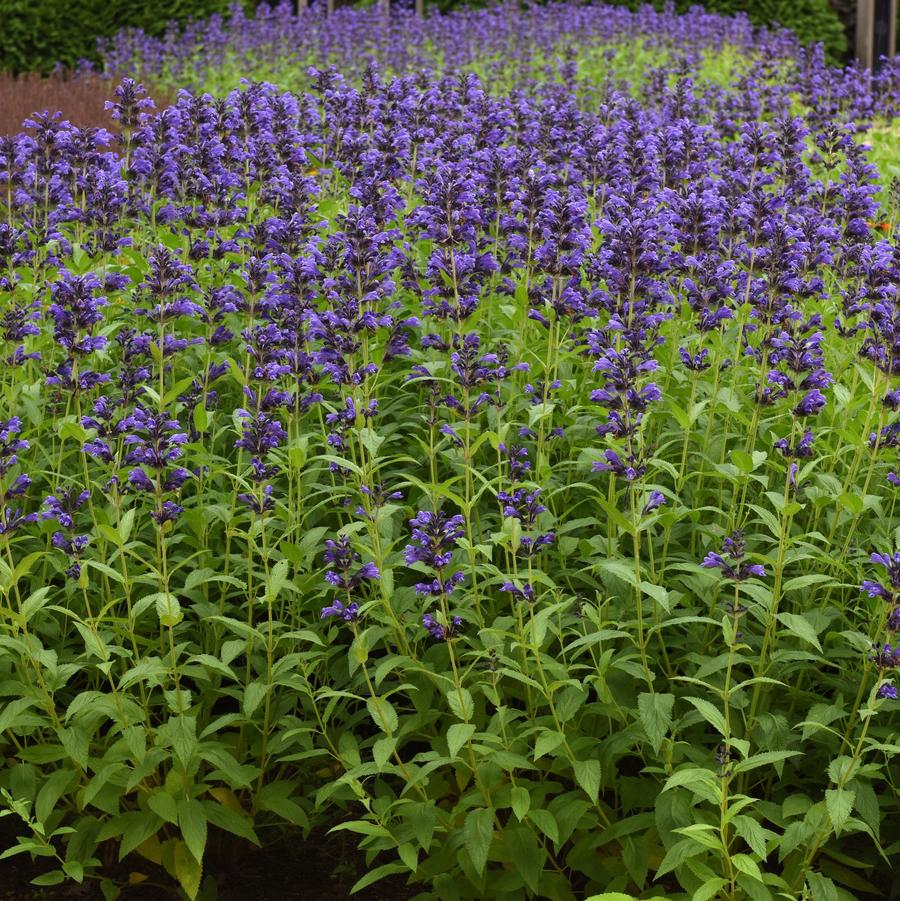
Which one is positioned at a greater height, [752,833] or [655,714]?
[655,714]

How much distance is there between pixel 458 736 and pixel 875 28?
26.3m

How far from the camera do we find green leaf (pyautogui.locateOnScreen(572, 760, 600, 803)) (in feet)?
13.3

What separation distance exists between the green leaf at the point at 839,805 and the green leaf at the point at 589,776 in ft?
2.33

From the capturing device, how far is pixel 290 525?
4766 millimetres

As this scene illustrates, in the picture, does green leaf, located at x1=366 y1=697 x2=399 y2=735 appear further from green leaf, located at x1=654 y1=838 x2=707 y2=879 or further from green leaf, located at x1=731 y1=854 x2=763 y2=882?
green leaf, located at x1=731 y1=854 x2=763 y2=882

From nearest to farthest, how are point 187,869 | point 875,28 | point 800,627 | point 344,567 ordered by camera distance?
point 800,627
point 344,567
point 187,869
point 875,28

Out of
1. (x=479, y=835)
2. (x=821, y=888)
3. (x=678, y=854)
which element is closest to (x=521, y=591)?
(x=479, y=835)

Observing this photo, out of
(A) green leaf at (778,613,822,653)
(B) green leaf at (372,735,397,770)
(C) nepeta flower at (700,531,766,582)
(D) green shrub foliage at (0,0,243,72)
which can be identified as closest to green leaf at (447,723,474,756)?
(B) green leaf at (372,735,397,770)

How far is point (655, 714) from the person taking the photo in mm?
4047

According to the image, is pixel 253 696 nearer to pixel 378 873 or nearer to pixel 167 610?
pixel 167 610

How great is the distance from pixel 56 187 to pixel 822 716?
469 cm

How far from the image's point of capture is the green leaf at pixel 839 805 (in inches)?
144

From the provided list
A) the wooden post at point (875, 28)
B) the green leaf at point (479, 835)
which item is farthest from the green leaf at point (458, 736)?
the wooden post at point (875, 28)

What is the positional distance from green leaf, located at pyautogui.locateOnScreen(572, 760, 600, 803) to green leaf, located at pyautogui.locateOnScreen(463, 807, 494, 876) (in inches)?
12.9
